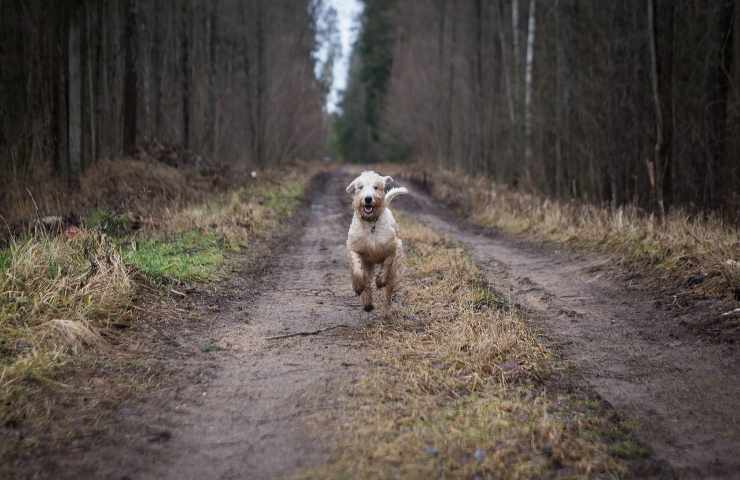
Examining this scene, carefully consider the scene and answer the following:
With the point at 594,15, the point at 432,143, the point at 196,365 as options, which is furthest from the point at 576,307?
the point at 432,143

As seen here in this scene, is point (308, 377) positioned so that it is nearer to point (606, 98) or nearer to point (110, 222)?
point (110, 222)

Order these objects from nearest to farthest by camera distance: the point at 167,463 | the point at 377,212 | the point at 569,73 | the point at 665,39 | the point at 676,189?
the point at 167,463, the point at 377,212, the point at 665,39, the point at 676,189, the point at 569,73

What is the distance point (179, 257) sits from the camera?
8.76 metres

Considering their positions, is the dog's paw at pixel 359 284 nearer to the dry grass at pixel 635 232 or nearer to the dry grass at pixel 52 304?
the dry grass at pixel 52 304

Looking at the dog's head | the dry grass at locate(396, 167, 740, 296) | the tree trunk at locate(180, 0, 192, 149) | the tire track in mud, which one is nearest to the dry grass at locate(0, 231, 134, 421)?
the tire track in mud

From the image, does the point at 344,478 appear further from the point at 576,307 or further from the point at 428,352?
the point at 576,307

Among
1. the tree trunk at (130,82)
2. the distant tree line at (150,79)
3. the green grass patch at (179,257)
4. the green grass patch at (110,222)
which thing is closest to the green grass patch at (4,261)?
the green grass patch at (179,257)

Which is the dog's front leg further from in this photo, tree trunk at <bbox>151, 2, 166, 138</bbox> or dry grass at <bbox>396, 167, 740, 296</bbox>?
tree trunk at <bbox>151, 2, 166, 138</bbox>

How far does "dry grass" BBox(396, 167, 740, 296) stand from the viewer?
7.56 metres

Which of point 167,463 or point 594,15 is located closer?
point 167,463

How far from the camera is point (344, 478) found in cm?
322

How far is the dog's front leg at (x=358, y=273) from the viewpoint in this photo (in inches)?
253

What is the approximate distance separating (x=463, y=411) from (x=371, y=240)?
8.74ft

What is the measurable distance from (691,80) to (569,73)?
13.3 ft
